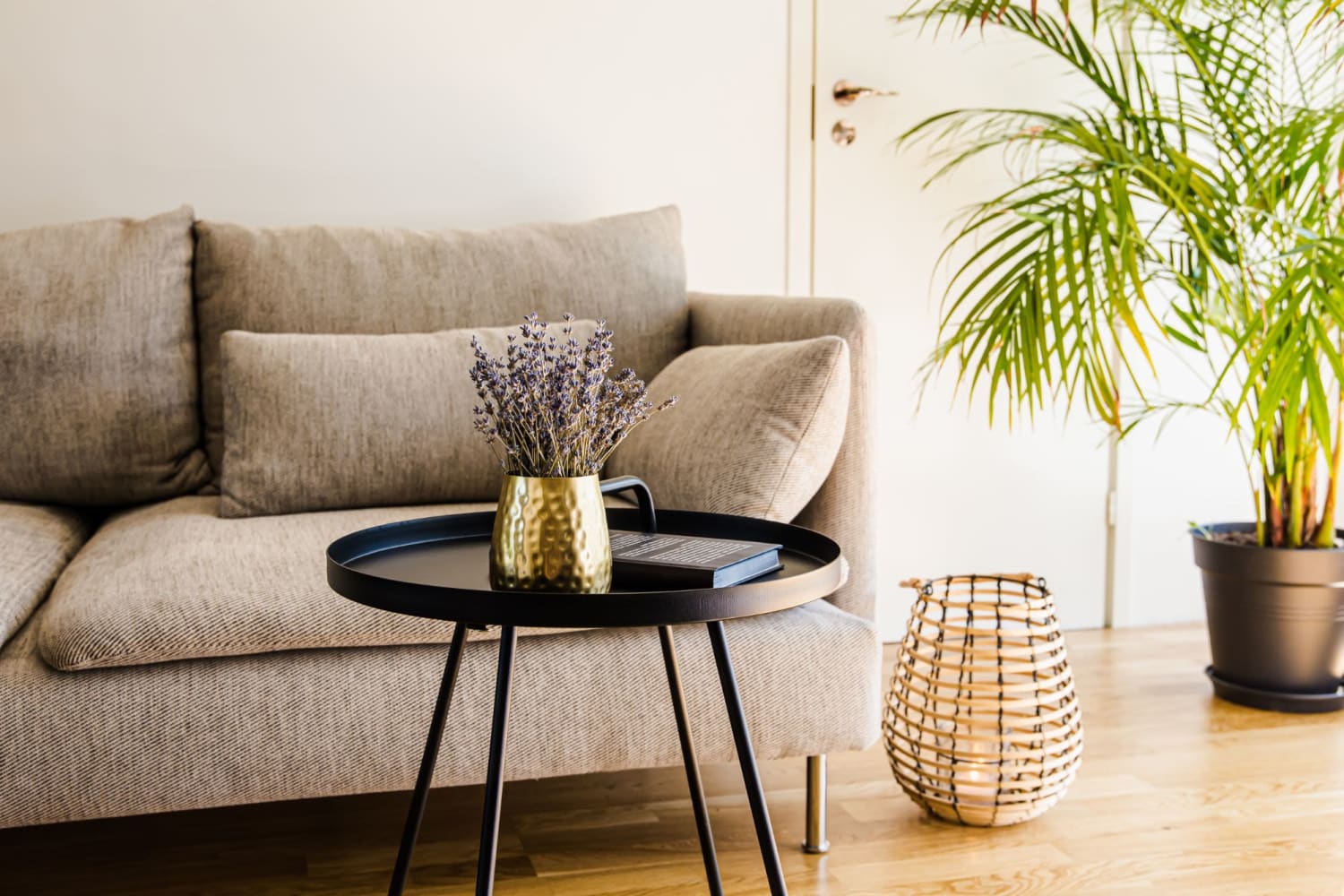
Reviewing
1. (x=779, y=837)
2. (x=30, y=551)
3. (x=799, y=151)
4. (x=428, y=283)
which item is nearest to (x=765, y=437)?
(x=779, y=837)

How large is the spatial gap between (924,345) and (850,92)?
0.59 m

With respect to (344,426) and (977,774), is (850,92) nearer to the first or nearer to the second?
(344,426)

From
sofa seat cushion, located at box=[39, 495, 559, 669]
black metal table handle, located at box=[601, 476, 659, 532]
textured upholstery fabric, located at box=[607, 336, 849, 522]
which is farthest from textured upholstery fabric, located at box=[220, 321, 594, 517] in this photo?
black metal table handle, located at box=[601, 476, 659, 532]

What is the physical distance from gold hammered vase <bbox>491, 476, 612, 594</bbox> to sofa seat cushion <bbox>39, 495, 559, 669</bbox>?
18.4 inches

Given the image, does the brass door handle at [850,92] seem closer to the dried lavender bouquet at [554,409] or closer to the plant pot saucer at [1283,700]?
the plant pot saucer at [1283,700]

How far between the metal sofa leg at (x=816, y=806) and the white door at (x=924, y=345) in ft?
3.74

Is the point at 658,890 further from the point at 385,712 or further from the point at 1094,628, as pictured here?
the point at 1094,628

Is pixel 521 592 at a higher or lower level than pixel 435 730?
higher

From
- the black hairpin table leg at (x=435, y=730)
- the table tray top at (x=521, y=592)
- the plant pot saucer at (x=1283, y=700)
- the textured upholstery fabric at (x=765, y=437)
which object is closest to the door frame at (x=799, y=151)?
the textured upholstery fabric at (x=765, y=437)

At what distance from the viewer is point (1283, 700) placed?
233cm

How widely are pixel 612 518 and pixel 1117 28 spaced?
2024mm

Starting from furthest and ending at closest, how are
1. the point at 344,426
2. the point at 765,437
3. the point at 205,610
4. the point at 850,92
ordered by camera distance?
the point at 850,92 → the point at 344,426 → the point at 765,437 → the point at 205,610

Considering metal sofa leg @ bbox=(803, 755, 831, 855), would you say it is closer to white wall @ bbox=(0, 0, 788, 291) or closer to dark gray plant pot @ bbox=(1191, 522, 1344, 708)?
dark gray plant pot @ bbox=(1191, 522, 1344, 708)

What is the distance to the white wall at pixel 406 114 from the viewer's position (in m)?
2.38
